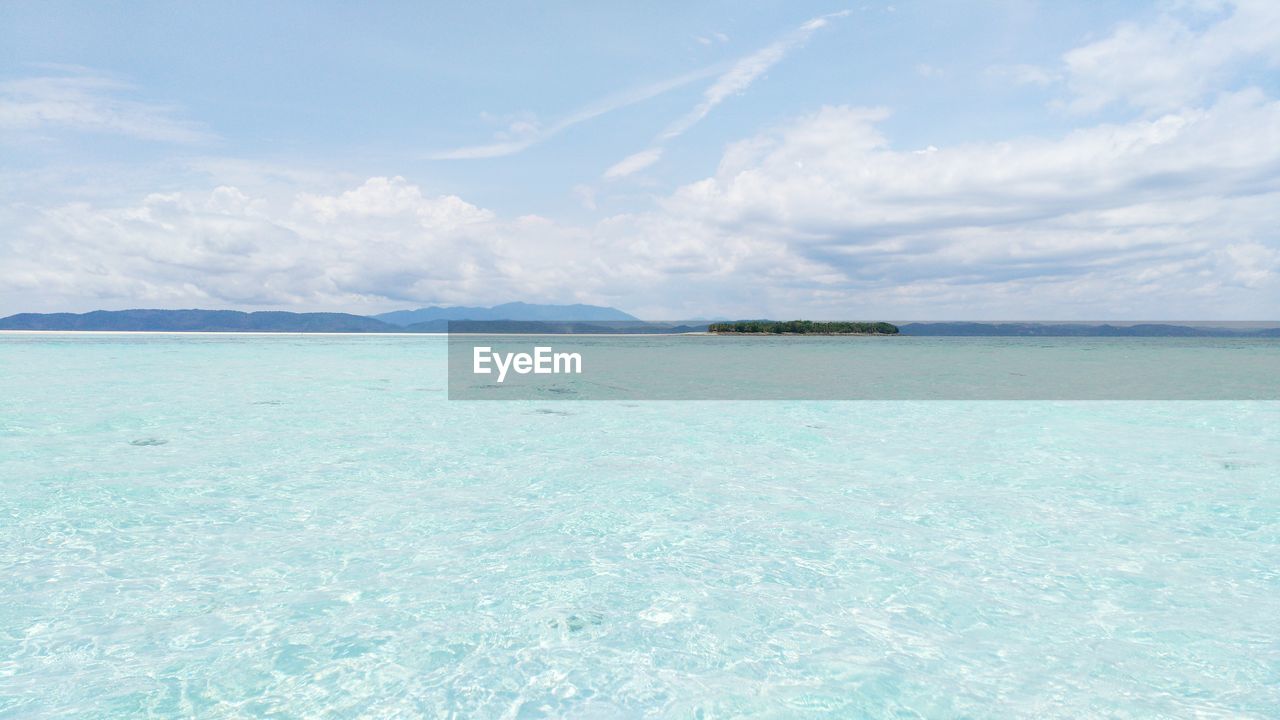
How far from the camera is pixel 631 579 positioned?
640cm

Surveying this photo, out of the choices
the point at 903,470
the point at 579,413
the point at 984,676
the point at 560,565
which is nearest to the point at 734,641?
the point at 984,676

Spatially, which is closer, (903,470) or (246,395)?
(903,470)

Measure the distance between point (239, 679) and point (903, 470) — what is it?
10051 mm

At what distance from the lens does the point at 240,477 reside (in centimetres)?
1023

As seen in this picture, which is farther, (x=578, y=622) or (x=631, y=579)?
(x=631, y=579)

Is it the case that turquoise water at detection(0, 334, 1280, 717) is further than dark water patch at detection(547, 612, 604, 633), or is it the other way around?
dark water patch at detection(547, 612, 604, 633)

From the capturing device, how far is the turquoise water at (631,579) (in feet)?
14.7

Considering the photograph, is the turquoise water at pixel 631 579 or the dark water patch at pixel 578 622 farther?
the dark water patch at pixel 578 622

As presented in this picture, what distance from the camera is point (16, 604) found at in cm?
561

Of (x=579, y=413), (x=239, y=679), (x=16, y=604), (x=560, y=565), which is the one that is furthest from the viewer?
(x=579, y=413)

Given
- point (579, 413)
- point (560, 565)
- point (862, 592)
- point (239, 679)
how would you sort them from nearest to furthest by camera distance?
1. point (239, 679)
2. point (862, 592)
3. point (560, 565)
4. point (579, 413)

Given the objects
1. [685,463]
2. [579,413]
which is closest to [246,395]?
[579,413]

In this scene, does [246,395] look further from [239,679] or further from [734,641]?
[734,641]

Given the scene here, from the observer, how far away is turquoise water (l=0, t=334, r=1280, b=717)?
4.48 metres
